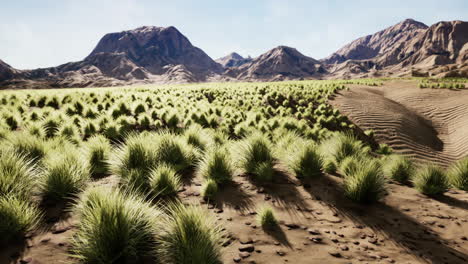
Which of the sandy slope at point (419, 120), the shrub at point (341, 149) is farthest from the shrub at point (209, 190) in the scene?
the sandy slope at point (419, 120)

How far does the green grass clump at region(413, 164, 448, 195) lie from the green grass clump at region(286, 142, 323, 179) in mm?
1880

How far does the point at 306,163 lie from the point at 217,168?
1867 millimetres

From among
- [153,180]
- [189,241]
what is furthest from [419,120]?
[189,241]

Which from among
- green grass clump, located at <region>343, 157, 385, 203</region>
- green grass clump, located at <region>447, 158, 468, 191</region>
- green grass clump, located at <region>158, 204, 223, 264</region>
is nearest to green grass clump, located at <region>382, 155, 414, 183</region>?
green grass clump, located at <region>447, 158, 468, 191</region>

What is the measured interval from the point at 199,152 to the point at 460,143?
51.0 feet

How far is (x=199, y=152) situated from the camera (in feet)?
19.5

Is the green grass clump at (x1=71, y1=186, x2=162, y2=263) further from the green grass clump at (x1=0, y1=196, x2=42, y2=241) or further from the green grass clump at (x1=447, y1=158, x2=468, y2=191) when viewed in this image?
the green grass clump at (x1=447, y1=158, x2=468, y2=191)

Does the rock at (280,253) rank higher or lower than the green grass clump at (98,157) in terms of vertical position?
lower

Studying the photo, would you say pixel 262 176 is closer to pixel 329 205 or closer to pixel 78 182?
pixel 329 205

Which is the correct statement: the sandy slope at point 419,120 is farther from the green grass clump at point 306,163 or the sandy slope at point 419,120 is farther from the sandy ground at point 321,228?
the sandy ground at point 321,228

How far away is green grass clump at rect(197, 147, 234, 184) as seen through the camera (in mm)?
4566

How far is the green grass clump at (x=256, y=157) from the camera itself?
4727 millimetres

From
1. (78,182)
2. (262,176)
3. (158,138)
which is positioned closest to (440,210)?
(262,176)

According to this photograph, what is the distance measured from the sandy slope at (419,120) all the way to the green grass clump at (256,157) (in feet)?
35.6
